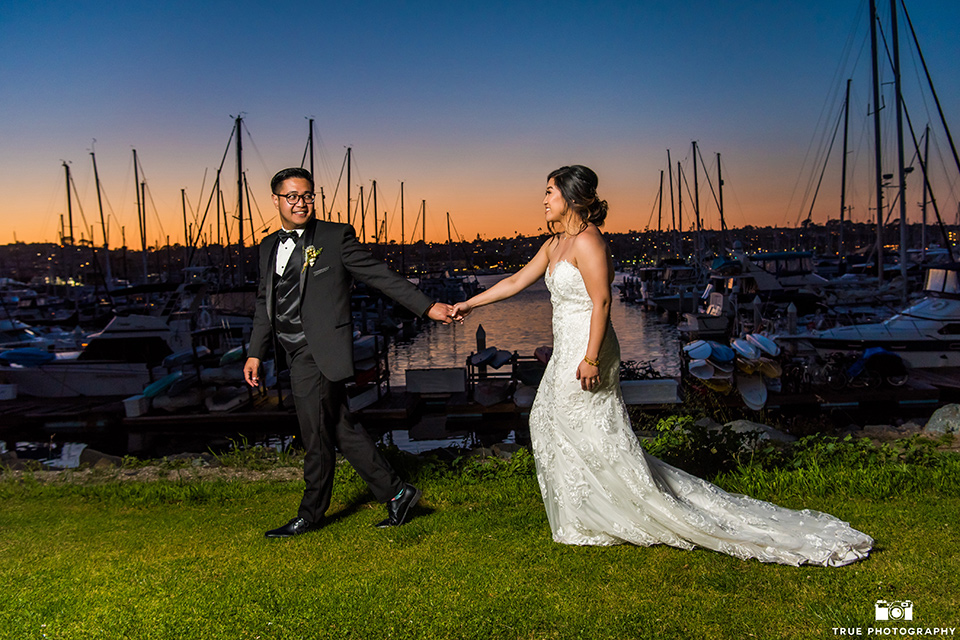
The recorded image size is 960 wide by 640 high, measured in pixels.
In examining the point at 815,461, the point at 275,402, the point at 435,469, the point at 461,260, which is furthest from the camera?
the point at 461,260

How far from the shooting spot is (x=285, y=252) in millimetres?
4301

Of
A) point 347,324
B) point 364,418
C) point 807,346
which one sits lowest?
point 364,418

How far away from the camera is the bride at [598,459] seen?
3.74 m

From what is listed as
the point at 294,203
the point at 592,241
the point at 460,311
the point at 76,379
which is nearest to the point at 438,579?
the point at 460,311

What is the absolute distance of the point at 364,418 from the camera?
Answer: 15.4m

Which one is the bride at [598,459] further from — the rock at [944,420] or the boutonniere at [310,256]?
the rock at [944,420]

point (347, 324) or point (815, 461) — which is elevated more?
point (347, 324)

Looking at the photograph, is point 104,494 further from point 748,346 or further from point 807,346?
point 807,346

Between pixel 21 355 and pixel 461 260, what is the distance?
80.5 metres

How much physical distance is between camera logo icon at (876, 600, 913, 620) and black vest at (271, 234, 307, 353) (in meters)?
3.35

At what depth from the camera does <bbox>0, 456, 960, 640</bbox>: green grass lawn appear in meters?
3.01

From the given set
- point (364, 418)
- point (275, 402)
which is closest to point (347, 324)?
point (364, 418)

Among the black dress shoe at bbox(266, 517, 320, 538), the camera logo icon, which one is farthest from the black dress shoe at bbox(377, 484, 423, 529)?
the camera logo icon

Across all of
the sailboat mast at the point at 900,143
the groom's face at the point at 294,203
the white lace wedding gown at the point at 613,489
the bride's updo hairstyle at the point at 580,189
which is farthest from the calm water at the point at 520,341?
the groom's face at the point at 294,203
